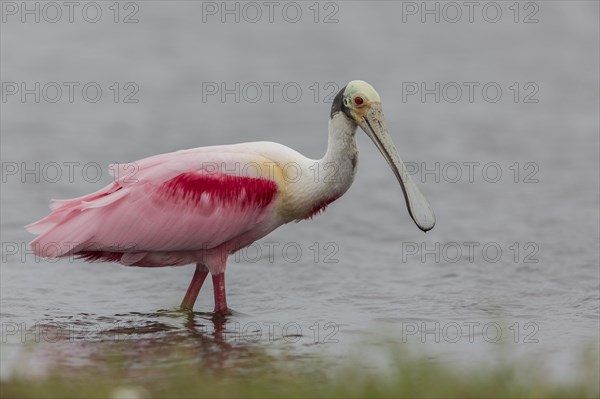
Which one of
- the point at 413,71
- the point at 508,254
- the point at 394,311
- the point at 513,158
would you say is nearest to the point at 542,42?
the point at 413,71

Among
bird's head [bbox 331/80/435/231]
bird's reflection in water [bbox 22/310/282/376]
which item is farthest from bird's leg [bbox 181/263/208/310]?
bird's head [bbox 331/80/435/231]

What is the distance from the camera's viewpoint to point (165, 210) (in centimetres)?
1116

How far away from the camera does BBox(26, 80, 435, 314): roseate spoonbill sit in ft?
35.9

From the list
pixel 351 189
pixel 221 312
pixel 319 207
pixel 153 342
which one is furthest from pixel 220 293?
pixel 351 189

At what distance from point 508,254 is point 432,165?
4.01 meters

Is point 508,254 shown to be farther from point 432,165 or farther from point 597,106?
point 597,106

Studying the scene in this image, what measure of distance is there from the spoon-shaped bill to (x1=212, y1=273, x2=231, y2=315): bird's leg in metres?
1.70

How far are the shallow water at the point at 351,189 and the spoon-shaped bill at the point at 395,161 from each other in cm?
91

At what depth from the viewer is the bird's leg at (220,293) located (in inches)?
445

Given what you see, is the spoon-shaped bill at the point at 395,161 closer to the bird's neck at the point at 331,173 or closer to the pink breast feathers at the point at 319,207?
the bird's neck at the point at 331,173

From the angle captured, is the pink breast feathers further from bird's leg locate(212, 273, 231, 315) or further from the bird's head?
bird's leg locate(212, 273, 231, 315)

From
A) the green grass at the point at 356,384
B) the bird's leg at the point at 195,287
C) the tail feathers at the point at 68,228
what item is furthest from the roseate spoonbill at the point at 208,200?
the green grass at the point at 356,384

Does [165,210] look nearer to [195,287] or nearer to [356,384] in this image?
[195,287]

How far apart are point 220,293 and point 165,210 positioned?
0.86 meters
